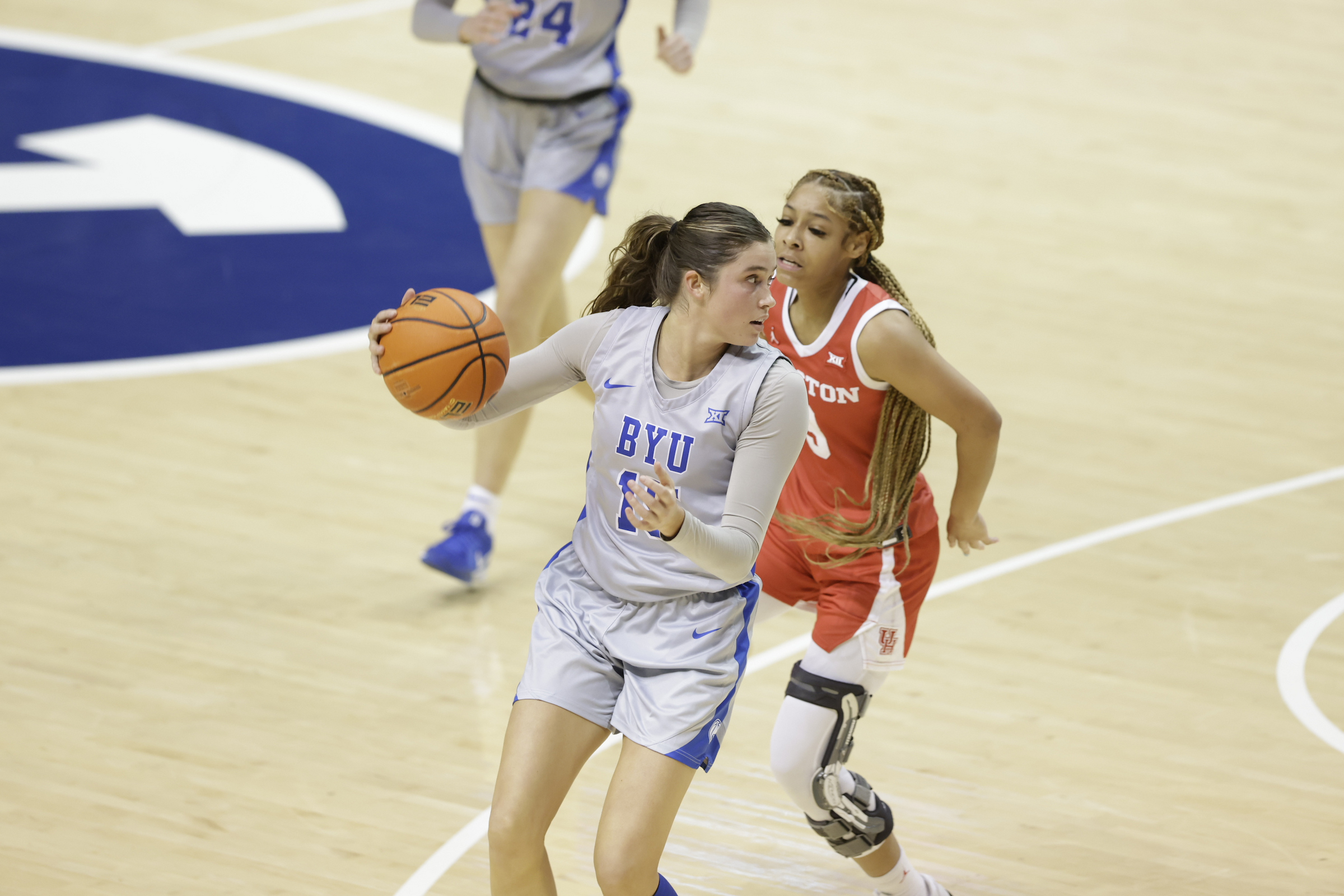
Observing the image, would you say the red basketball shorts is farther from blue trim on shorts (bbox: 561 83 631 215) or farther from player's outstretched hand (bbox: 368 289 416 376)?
blue trim on shorts (bbox: 561 83 631 215)

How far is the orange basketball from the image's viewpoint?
3412 mm

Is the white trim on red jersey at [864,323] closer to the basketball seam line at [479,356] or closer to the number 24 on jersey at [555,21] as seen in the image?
the basketball seam line at [479,356]

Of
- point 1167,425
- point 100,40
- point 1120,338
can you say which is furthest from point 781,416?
point 100,40

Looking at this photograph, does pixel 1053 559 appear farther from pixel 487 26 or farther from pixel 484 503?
pixel 487 26

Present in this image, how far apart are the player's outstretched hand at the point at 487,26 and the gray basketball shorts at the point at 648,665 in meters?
2.63

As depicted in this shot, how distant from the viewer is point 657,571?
3.34 metres

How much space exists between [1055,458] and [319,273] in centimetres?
373

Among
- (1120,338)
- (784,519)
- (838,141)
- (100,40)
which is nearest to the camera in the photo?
(784,519)

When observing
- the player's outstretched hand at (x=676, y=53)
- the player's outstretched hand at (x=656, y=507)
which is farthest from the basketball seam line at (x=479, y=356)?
the player's outstretched hand at (x=676, y=53)

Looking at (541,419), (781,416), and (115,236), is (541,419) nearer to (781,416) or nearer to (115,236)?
(115,236)

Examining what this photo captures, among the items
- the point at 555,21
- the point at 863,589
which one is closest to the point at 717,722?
the point at 863,589

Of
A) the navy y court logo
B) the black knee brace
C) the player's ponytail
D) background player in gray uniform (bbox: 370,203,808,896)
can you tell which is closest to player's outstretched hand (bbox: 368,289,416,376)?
background player in gray uniform (bbox: 370,203,808,896)

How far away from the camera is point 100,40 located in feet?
37.6

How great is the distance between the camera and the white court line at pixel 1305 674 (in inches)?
198
